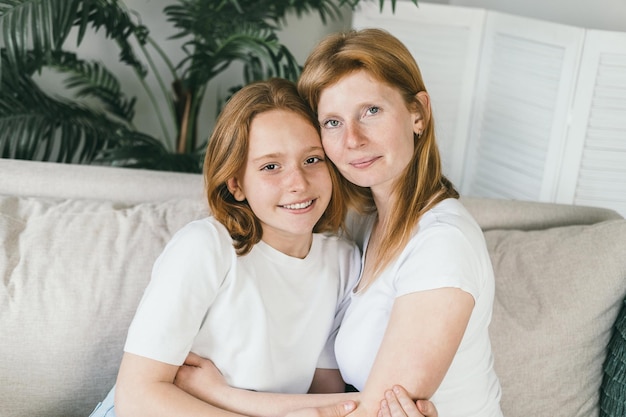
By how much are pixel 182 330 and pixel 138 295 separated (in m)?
0.35

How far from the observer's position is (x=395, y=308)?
51.6 inches

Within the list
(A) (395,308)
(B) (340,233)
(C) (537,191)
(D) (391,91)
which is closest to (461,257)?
(A) (395,308)

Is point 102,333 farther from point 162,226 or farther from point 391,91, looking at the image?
point 391,91

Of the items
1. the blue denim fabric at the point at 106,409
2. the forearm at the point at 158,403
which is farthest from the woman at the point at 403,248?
the blue denim fabric at the point at 106,409

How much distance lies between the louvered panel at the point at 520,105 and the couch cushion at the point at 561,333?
628mm

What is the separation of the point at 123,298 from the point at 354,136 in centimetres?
67

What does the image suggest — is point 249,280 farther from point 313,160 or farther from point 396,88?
point 396,88

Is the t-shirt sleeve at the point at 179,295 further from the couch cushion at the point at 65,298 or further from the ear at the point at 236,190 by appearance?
the couch cushion at the point at 65,298

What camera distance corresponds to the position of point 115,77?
2605mm

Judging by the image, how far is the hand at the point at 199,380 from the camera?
56.7 inches

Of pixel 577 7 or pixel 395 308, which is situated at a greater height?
pixel 577 7

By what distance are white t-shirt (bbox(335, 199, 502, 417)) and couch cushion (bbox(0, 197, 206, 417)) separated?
0.53 metres

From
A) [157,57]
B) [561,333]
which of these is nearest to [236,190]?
[561,333]

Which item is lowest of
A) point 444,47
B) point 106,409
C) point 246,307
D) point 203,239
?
point 106,409
